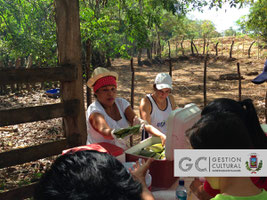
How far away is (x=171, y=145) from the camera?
1.60 meters

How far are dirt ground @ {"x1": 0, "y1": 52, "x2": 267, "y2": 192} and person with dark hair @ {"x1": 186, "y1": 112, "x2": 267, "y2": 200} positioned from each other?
11.4 feet

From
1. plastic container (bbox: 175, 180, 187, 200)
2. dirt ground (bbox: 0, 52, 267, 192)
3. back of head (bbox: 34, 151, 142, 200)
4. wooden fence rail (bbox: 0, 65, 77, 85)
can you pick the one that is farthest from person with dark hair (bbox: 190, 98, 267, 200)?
dirt ground (bbox: 0, 52, 267, 192)

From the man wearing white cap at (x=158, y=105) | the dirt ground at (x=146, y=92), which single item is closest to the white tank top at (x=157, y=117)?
the man wearing white cap at (x=158, y=105)

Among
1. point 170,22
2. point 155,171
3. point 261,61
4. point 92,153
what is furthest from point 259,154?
point 170,22

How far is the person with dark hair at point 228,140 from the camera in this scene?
109 centimetres

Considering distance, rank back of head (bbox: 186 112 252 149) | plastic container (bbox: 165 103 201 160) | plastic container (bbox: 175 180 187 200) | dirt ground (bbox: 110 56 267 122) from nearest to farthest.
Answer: back of head (bbox: 186 112 252 149)
plastic container (bbox: 175 180 187 200)
plastic container (bbox: 165 103 201 160)
dirt ground (bbox: 110 56 267 122)

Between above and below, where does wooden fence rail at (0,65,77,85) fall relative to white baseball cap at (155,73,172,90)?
above

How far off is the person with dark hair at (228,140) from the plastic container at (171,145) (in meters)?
0.41

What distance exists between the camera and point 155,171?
166 centimetres

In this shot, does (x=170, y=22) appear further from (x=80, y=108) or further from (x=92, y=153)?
(x=92, y=153)

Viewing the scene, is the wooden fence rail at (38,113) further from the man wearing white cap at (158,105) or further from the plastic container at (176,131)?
the plastic container at (176,131)

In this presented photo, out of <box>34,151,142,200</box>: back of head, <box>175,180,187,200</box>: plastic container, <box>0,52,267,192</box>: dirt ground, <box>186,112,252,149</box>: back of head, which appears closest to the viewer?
<box>34,151,142,200</box>: back of head

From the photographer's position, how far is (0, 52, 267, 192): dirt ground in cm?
461

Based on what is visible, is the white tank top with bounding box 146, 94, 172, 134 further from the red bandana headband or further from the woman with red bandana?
the red bandana headband
